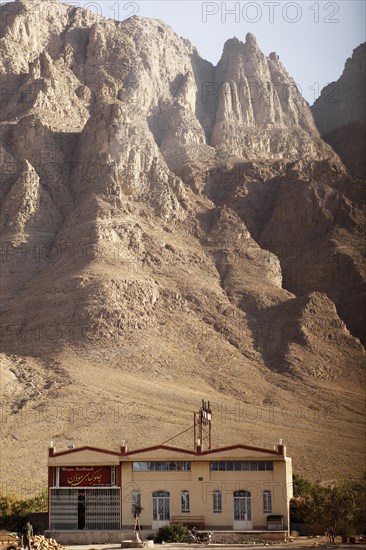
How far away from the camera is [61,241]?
160750 millimetres

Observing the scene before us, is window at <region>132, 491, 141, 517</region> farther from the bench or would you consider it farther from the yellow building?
the bench

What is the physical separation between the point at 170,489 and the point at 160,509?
120cm

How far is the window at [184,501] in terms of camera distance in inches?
3177

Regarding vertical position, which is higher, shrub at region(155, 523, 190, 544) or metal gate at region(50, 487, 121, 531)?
metal gate at region(50, 487, 121, 531)

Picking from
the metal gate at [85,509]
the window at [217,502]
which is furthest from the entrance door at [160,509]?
the window at [217,502]

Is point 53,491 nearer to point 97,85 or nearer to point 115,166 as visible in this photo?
point 115,166

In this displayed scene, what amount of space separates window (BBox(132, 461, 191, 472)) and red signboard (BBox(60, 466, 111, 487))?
5.22 ft

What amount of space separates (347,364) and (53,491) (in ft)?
249

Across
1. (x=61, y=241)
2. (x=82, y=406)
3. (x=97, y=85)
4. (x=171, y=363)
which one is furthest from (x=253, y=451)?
(x=97, y=85)

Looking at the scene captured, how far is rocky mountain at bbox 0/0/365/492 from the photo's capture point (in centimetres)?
13062

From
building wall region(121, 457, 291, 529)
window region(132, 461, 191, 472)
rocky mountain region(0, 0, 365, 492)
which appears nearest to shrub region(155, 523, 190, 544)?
building wall region(121, 457, 291, 529)

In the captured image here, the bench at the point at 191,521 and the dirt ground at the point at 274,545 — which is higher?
the bench at the point at 191,521

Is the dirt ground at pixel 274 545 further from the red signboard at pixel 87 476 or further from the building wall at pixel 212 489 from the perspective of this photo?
the red signboard at pixel 87 476

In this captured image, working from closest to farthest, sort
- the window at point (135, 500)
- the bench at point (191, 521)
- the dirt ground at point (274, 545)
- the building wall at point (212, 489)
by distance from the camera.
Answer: the dirt ground at point (274, 545) < the bench at point (191, 521) < the building wall at point (212, 489) < the window at point (135, 500)
